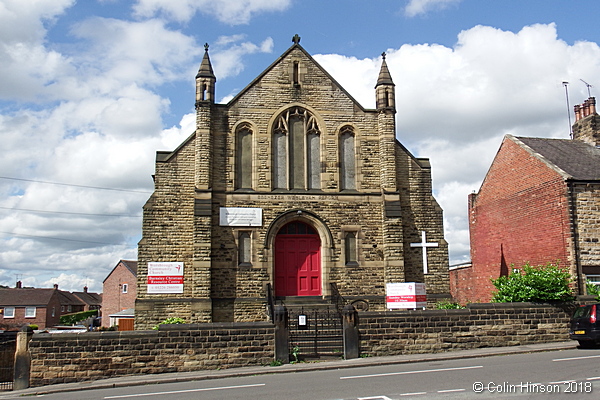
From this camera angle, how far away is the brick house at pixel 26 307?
64.1 meters

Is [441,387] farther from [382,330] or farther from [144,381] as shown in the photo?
[144,381]

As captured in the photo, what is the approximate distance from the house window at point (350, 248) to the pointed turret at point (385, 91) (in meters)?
5.64

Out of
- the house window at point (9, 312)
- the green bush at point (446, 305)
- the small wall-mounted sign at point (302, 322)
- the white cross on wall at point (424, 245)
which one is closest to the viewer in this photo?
the small wall-mounted sign at point (302, 322)

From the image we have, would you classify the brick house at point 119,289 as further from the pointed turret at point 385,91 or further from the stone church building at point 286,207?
the pointed turret at point 385,91

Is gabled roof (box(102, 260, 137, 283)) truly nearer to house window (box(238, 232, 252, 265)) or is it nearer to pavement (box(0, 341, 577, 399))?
house window (box(238, 232, 252, 265))

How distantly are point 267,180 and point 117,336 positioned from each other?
9.93 metres

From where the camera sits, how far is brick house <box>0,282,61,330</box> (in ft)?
210

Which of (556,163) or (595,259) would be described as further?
(556,163)

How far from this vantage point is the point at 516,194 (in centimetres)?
2595

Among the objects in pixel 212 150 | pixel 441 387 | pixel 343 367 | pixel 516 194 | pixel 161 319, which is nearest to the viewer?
pixel 441 387

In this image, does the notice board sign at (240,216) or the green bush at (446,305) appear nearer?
the green bush at (446,305)

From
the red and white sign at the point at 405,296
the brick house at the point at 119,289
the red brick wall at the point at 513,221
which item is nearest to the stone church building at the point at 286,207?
the red and white sign at the point at 405,296

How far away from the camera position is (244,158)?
76.1 feet

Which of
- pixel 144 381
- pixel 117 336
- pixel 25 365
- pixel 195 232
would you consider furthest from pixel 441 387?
pixel 195 232
